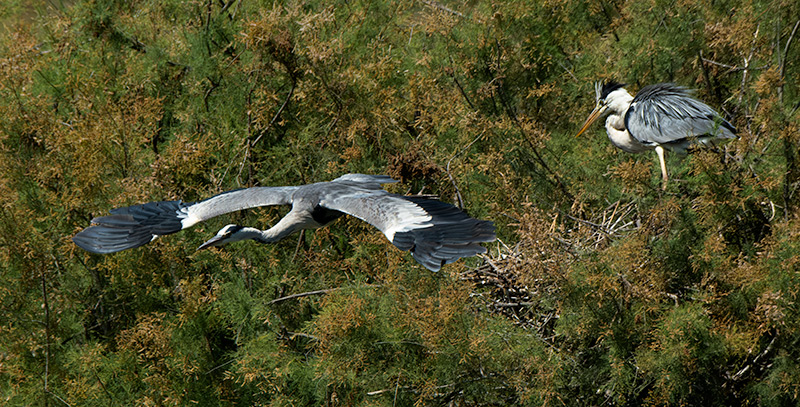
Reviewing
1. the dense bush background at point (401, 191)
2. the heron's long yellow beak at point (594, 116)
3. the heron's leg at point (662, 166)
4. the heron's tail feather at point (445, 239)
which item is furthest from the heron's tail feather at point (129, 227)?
the heron's long yellow beak at point (594, 116)

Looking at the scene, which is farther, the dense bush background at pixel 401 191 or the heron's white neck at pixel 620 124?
the heron's white neck at pixel 620 124

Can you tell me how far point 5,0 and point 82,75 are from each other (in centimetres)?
189

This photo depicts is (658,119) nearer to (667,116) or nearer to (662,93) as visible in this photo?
(667,116)

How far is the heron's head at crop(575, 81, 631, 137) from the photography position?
24.0 feet

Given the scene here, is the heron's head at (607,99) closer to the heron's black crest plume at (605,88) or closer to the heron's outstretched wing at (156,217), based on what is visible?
the heron's black crest plume at (605,88)

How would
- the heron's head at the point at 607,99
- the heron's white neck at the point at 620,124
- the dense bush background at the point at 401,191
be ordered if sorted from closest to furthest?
1. the dense bush background at the point at 401,191
2. the heron's white neck at the point at 620,124
3. the heron's head at the point at 607,99

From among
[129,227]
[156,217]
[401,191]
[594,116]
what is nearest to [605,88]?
[594,116]

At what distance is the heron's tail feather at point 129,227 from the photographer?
5.79 metres

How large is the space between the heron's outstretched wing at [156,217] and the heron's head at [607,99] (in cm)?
268

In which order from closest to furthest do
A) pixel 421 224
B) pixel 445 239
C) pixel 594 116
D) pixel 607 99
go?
pixel 445 239 < pixel 421 224 < pixel 607 99 < pixel 594 116

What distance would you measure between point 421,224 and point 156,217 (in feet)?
6.83

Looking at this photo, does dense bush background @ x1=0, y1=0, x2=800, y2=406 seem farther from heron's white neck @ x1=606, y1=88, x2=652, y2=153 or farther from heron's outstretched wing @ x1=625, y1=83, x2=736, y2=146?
heron's outstretched wing @ x1=625, y1=83, x2=736, y2=146

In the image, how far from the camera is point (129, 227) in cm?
599

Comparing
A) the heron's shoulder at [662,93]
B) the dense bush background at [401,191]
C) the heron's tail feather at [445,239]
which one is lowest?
the dense bush background at [401,191]
